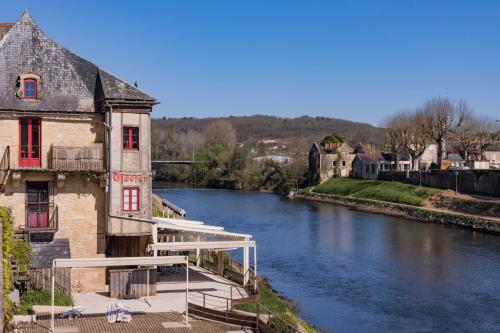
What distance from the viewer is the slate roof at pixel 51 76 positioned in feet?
71.6

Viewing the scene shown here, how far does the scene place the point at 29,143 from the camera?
21594mm

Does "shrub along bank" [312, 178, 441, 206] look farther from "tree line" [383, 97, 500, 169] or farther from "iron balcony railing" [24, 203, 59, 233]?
"iron balcony railing" [24, 203, 59, 233]

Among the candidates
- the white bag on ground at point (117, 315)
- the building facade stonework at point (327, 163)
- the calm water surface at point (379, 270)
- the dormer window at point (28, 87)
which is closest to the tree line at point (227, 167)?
the building facade stonework at point (327, 163)

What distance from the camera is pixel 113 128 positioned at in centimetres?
2167

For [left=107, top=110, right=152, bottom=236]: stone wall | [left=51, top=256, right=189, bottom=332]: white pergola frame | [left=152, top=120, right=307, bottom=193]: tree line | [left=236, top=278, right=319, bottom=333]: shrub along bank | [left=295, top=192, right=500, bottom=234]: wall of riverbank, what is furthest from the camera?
[left=152, top=120, right=307, bottom=193]: tree line

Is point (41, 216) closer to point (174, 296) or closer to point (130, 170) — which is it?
point (130, 170)

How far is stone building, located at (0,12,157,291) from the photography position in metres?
21.4

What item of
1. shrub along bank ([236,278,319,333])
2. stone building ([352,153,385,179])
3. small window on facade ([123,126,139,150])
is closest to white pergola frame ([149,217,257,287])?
shrub along bank ([236,278,319,333])

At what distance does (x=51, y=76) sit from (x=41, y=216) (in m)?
4.86

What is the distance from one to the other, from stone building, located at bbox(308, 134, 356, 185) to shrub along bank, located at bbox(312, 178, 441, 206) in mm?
2439

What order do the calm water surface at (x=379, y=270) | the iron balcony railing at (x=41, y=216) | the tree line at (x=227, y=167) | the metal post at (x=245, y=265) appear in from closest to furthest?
the iron balcony railing at (x=41, y=216), the metal post at (x=245, y=265), the calm water surface at (x=379, y=270), the tree line at (x=227, y=167)

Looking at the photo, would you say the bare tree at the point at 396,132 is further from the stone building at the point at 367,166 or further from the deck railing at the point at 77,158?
the deck railing at the point at 77,158

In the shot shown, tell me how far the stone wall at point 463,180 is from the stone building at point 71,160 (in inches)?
1641

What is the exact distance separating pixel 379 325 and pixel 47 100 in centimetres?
1361
